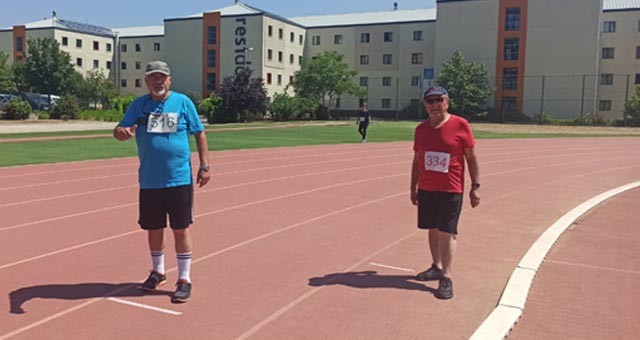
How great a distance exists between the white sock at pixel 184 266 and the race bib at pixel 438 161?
2256mm

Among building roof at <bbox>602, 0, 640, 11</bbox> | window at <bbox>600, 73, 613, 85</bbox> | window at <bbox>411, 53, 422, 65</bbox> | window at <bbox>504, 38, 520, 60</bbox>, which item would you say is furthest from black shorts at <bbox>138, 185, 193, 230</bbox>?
window at <bbox>411, 53, 422, 65</bbox>

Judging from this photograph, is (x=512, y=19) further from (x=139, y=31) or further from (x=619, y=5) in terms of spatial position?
(x=139, y=31)

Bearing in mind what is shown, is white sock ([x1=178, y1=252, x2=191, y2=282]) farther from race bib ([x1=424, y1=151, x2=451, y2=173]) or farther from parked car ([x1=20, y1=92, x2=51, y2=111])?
parked car ([x1=20, y1=92, x2=51, y2=111])

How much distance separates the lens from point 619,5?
61.4m

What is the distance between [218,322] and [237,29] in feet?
218

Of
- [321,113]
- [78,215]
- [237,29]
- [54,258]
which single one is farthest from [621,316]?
[237,29]

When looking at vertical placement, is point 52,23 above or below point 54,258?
above

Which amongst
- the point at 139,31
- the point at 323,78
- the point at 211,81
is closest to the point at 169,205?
the point at 323,78

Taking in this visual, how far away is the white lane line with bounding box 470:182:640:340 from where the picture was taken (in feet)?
14.4

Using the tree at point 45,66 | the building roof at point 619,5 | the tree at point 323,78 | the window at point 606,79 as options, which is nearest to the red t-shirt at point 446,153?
the tree at point 323,78

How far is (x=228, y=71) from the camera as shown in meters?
69.0

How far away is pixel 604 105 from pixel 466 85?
1472cm

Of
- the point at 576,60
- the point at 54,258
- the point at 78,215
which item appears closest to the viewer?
the point at 54,258

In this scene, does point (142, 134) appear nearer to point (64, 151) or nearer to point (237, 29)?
point (64, 151)
